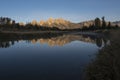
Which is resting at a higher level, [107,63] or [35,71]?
[107,63]

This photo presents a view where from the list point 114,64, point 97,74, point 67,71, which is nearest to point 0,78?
point 67,71

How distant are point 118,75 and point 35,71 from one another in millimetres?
7403

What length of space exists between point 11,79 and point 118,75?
22.9ft

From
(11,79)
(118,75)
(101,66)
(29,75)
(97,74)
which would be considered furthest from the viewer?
(29,75)

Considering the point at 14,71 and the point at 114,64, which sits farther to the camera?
the point at 14,71

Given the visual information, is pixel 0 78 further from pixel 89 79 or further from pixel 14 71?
pixel 89 79

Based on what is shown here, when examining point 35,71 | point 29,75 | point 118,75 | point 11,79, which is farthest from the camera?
point 35,71

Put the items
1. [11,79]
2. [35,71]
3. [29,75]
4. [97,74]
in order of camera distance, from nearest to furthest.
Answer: [97,74] < [11,79] < [29,75] < [35,71]

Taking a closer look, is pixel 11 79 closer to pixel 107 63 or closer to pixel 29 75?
pixel 29 75

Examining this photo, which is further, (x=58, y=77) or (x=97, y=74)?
(x=58, y=77)

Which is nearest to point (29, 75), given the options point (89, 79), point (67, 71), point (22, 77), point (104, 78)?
point (22, 77)

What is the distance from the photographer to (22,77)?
46.8ft

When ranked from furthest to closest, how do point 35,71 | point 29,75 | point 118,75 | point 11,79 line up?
point 35,71 → point 29,75 → point 11,79 → point 118,75

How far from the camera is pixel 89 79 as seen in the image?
11.8 m
